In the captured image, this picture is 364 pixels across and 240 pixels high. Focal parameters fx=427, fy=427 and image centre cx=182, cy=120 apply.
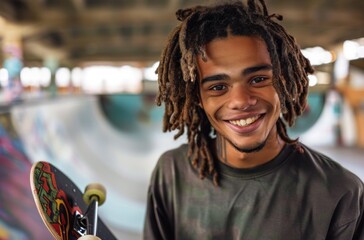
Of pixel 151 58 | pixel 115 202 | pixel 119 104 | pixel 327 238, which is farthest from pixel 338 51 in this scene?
pixel 327 238

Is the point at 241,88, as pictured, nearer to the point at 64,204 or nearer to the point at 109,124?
the point at 64,204

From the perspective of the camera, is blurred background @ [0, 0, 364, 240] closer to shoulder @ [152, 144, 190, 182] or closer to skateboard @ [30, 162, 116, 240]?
shoulder @ [152, 144, 190, 182]

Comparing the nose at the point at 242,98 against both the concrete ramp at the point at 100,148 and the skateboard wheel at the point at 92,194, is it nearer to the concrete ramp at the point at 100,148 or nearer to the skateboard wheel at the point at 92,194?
the skateboard wheel at the point at 92,194

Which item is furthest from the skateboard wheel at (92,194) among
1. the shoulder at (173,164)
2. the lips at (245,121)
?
the lips at (245,121)

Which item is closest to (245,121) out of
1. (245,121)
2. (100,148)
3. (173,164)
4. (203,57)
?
(245,121)

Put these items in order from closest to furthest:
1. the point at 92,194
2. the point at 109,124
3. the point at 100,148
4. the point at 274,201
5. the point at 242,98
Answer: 1. the point at 242,98
2. the point at 274,201
3. the point at 92,194
4. the point at 100,148
5. the point at 109,124

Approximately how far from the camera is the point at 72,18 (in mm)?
11945

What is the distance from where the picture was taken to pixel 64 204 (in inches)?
58.9

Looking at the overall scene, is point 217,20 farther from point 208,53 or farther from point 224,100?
point 224,100

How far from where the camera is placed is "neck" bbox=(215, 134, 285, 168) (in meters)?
1.58

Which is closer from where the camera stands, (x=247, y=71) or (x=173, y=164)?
(x=247, y=71)

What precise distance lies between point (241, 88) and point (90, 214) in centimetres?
70

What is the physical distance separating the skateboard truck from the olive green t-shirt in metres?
0.28

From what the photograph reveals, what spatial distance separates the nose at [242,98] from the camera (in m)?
1.44
